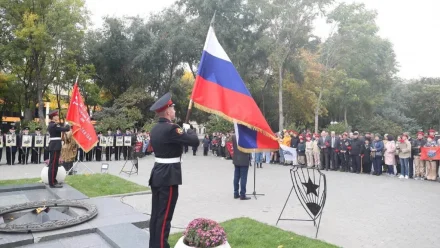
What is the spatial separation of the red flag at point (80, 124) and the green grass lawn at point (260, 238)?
7337mm

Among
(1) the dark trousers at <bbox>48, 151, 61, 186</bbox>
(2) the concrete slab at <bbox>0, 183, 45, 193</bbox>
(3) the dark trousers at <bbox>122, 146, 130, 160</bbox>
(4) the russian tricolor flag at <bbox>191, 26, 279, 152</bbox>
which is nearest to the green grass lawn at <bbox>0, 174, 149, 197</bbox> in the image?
(1) the dark trousers at <bbox>48, 151, 61, 186</bbox>

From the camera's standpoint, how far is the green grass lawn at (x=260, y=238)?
5.70 metres

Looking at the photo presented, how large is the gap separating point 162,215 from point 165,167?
25.1 inches

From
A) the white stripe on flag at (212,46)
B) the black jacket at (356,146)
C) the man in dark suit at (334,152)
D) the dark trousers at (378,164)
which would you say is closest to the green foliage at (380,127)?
the man in dark suit at (334,152)

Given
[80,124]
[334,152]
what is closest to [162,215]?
[80,124]

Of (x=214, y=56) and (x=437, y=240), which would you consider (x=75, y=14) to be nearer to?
(x=214, y=56)

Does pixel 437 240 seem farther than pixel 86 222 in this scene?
No

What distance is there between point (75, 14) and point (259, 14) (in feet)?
50.7

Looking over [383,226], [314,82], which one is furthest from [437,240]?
[314,82]

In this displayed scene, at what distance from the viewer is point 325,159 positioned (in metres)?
17.5

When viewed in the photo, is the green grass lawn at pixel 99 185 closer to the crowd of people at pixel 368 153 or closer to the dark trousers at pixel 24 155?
the crowd of people at pixel 368 153

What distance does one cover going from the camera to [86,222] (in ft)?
22.0

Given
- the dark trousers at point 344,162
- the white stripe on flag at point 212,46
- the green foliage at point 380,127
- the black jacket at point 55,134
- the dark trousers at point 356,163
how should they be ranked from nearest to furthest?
the white stripe on flag at point 212,46, the black jacket at point 55,134, the dark trousers at point 356,163, the dark trousers at point 344,162, the green foliage at point 380,127

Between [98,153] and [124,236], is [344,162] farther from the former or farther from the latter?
[124,236]
